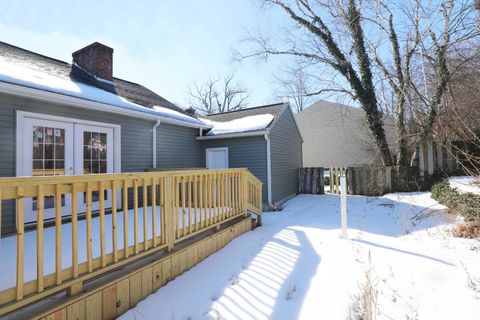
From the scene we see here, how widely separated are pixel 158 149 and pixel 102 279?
5.53 metres

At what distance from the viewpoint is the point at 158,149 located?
25.4 ft

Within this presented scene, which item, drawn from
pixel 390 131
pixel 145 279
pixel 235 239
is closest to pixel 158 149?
pixel 235 239

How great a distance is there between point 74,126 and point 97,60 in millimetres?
3579

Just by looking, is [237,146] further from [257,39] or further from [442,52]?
[442,52]

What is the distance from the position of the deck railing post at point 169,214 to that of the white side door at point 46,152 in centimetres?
331

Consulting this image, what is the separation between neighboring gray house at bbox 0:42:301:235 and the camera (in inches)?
185

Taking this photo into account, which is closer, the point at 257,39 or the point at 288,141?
the point at 288,141

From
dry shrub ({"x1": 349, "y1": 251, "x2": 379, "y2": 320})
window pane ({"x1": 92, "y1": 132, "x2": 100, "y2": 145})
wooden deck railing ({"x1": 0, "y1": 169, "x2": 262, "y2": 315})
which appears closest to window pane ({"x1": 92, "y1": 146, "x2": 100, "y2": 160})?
window pane ({"x1": 92, "y1": 132, "x2": 100, "y2": 145})

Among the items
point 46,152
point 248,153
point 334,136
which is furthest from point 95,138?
point 334,136

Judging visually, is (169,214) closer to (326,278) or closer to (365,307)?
(326,278)

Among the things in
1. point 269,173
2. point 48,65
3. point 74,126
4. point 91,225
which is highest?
point 48,65

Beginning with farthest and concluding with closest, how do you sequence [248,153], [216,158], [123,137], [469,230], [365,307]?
[216,158] → [248,153] → [123,137] → [469,230] → [365,307]

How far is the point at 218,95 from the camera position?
34.7m

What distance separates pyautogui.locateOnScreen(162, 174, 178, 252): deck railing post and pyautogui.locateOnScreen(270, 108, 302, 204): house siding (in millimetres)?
6287
